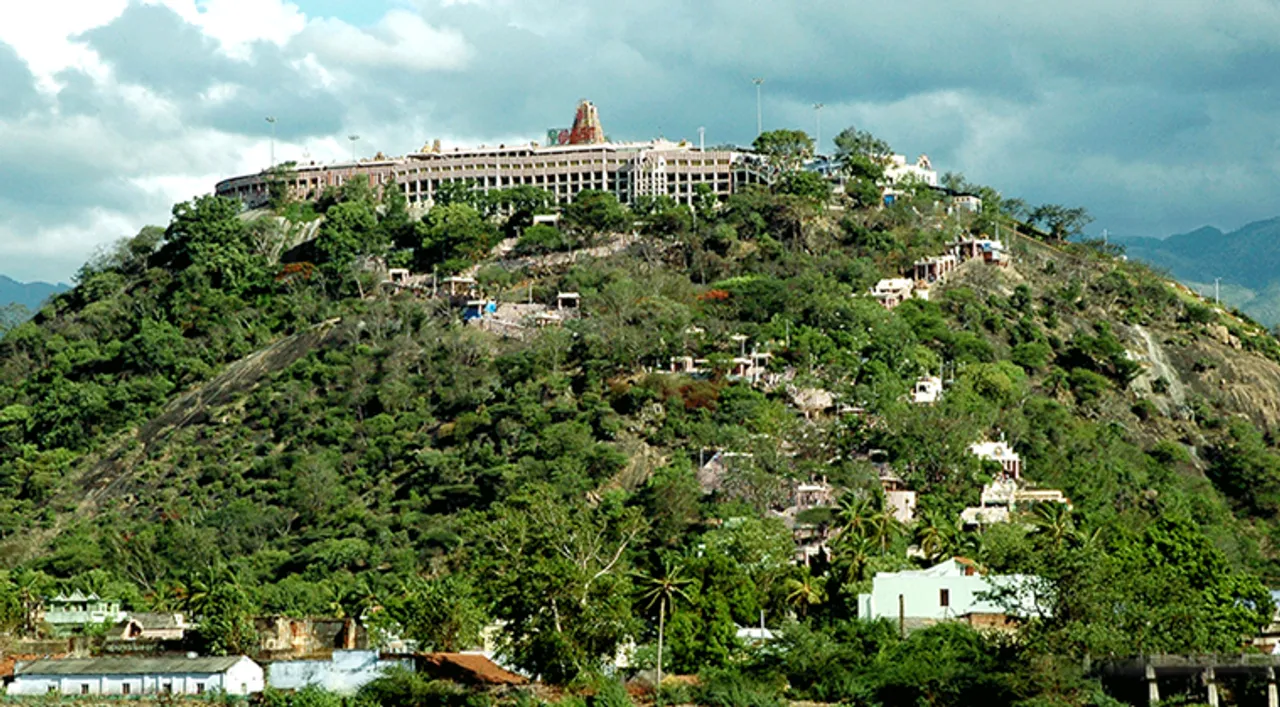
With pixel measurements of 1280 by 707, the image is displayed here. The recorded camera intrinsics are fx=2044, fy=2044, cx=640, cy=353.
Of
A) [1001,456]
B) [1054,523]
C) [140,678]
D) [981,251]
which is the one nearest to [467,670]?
[140,678]

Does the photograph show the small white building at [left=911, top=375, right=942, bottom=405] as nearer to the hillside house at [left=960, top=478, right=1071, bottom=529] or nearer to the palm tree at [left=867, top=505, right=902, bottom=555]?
the hillside house at [left=960, top=478, right=1071, bottom=529]

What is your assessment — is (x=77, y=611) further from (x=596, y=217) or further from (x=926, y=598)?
(x=596, y=217)

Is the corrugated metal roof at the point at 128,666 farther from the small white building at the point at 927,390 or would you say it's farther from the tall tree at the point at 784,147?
the tall tree at the point at 784,147

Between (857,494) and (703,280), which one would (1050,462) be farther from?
(703,280)

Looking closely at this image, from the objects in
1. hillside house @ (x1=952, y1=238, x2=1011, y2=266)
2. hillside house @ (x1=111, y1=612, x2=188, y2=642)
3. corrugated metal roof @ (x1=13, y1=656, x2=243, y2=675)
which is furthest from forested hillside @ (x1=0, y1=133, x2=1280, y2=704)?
corrugated metal roof @ (x1=13, y1=656, x2=243, y2=675)

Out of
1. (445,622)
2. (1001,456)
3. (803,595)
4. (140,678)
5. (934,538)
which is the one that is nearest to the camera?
(140,678)
